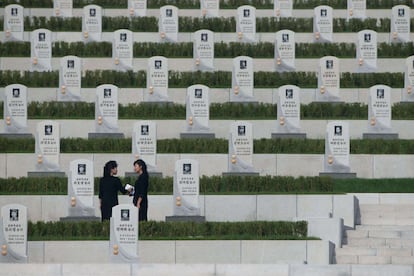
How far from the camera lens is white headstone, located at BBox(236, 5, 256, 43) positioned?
44250 mm

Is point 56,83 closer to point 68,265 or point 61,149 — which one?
point 61,149

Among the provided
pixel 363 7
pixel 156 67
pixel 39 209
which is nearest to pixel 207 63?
pixel 156 67

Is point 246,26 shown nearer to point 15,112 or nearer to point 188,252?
point 15,112

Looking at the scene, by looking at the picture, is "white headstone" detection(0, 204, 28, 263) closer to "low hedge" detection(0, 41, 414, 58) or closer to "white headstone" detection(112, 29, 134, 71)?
"white headstone" detection(112, 29, 134, 71)

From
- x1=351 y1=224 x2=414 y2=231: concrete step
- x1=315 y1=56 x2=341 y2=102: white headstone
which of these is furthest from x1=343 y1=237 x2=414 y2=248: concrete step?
x1=315 y1=56 x2=341 y2=102: white headstone

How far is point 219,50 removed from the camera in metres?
43.2

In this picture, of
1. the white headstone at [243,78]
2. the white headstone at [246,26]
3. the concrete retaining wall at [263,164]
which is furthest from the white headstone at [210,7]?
the concrete retaining wall at [263,164]

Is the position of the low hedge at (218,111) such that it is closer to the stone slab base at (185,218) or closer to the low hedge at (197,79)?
the low hedge at (197,79)

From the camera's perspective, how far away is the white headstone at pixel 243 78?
134ft

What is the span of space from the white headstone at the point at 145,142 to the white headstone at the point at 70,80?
411 cm

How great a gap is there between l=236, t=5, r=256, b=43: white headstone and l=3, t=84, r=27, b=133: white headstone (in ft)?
23.7

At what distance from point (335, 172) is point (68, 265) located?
942 cm

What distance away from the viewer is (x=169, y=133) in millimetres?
39281

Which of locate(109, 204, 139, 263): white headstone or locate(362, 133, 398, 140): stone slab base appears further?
locate(362, 133, 398, 140): stone slab base
